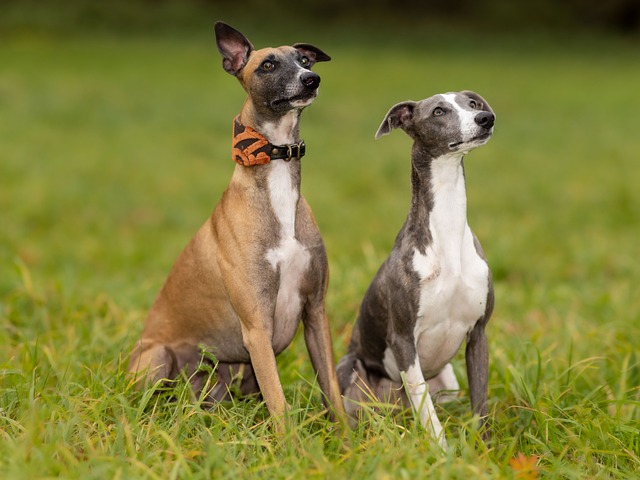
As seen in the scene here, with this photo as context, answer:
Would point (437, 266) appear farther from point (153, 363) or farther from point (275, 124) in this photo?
point (153, 363)

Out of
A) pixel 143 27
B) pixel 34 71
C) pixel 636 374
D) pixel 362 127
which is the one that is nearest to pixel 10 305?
pixel 636 374

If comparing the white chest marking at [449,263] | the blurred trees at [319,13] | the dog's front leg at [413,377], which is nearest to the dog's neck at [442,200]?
the white chest marking at [449,263]

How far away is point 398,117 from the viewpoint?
3607 mm

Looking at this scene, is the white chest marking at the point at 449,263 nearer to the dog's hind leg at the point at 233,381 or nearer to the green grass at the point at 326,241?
the green grass at the point at 326,241

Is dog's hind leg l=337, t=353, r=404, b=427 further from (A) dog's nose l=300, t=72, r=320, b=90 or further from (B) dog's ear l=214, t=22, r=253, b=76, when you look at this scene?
(B) dog's ear l=214, t=22, r=253, b=76

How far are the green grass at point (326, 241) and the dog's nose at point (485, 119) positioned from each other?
1214 millimetres

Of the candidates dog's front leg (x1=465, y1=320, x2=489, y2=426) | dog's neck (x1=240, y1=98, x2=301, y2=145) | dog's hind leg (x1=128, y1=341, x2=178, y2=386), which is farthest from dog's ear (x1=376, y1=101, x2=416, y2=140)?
dog's hind leg (x1=128, y1=341, x2=178, y2=386)

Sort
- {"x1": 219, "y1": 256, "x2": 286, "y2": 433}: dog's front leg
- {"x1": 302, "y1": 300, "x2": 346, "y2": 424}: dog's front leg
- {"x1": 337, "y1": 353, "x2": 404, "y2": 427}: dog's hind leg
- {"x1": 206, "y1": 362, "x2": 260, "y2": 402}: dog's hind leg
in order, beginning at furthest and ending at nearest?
{"x1": 206, "y1": 362, "x2": 260, "y2": 402}: dog's hind leg
{"x1": 337, "y1": 353, "x2": 404, "y2": 427}: dog's hind leg
{"x1": 302, "y1": 300, "x2": 346, "y2": 424}: dog's front leg
{"x1": 219, "y1": 256, "x2": 286, "y2": 433}: dog's front leg

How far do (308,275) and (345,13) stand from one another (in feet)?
81.0

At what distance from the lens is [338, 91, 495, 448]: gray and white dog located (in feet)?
11.2

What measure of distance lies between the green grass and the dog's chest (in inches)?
19.7

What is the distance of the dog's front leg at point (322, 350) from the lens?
12.3 ft

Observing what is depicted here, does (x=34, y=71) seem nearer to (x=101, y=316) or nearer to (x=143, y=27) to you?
(x=143, y=27)

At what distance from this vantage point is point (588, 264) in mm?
7582
